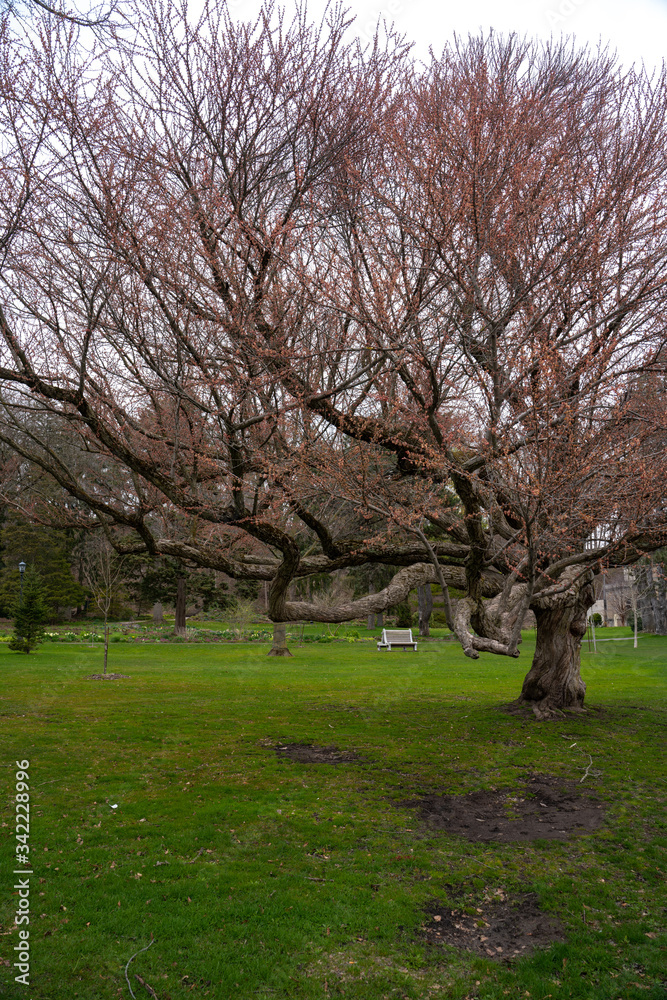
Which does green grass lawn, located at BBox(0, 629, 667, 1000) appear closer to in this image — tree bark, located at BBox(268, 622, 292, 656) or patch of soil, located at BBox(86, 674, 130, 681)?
patch of soil, located at BBox(86, 674, 130, 681)

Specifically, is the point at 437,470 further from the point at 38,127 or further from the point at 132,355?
the point at 38,127

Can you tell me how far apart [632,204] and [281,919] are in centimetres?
861

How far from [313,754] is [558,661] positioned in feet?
16.9

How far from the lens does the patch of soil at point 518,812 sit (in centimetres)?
702

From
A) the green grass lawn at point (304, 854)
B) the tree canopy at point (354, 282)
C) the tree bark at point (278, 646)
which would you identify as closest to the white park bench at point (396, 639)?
the tree bark at point (278, 646)

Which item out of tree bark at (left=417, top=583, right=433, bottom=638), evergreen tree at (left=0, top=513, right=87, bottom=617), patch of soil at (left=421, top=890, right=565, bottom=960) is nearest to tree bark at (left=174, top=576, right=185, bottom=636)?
evergreen tree at (left=0, top=513, right=87, bottom=617)

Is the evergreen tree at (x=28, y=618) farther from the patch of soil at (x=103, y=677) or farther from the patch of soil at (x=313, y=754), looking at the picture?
the patch of soil at (x=313, y=754)

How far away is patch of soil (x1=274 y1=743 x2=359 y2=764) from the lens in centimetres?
948

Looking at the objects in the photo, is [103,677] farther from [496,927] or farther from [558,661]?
[496,927]

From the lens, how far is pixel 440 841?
22.1 feet

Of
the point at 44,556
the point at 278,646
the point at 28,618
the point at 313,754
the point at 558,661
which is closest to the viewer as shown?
the point at 313,754

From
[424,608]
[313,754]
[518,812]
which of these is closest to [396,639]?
[424,608]

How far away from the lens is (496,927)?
5.13 meters

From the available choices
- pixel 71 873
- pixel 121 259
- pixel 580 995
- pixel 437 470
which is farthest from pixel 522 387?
pixel 71 873
